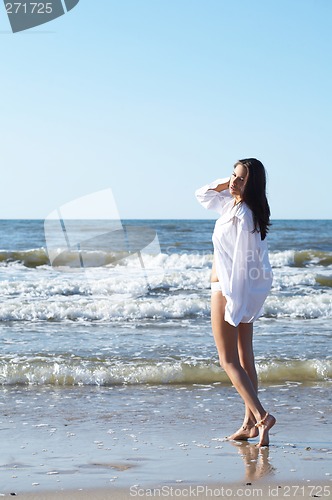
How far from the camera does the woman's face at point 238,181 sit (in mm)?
4008

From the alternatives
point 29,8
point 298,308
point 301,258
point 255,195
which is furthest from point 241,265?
point 301,258

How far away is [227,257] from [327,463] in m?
1.22

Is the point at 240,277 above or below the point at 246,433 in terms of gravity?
above

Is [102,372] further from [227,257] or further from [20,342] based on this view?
[227,257]

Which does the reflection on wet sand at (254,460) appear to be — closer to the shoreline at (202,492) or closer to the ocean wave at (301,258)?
the shoreline at (202,492)

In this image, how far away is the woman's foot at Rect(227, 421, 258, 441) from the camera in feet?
13.9

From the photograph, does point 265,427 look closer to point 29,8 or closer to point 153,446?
point 153,446

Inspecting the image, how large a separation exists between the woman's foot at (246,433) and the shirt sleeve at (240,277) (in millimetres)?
739

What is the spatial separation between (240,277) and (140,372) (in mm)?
2585

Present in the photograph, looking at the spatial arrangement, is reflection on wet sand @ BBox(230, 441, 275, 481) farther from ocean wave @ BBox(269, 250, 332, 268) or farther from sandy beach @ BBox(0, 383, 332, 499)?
ocean wave @ BBox(269, 250, 332, 268)

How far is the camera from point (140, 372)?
625 centimetres

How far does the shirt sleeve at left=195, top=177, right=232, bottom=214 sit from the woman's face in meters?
0.11

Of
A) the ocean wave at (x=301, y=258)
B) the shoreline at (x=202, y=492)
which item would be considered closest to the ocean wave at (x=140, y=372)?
the shoreline at (x=202, y=492)

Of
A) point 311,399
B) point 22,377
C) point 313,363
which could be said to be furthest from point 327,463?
point 22,377
